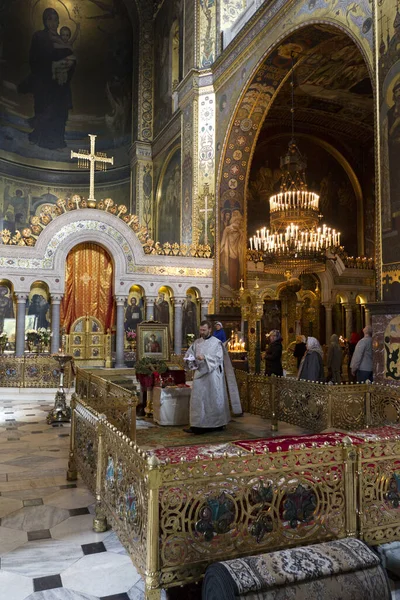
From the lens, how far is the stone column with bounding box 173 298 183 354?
14070 millimetres

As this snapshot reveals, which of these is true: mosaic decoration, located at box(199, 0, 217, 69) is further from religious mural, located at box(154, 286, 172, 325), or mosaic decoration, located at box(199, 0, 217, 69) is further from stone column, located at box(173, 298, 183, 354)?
stone column, located at box(173, 298, 183, 354)

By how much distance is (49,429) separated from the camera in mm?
7547

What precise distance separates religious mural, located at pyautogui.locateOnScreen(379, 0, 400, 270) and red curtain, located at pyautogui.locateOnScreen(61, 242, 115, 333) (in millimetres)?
8737

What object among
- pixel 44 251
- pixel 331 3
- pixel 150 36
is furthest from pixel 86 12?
pixel 331 3

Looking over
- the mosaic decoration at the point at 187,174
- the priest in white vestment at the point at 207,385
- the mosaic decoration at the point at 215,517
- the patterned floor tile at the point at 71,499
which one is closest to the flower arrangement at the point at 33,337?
the mosaic decoration at the point at 187,174

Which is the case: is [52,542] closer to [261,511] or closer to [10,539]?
[10,539]

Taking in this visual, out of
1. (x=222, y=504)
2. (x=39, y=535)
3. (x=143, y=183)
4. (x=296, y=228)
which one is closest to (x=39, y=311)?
(x=143, y=183)

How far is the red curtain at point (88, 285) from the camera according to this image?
46.5 feet

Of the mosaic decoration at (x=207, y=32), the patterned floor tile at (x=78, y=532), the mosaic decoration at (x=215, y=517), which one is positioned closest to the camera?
the mosaic decoration at (x=215, y=517)

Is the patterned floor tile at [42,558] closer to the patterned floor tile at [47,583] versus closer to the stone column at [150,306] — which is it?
the patterned floor tile at [47,583]

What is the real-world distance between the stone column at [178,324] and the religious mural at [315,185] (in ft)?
19.0

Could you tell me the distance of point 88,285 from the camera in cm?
1434

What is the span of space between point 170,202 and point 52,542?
15.7m

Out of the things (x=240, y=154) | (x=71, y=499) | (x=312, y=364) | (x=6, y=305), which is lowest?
(x=71, y=499)
